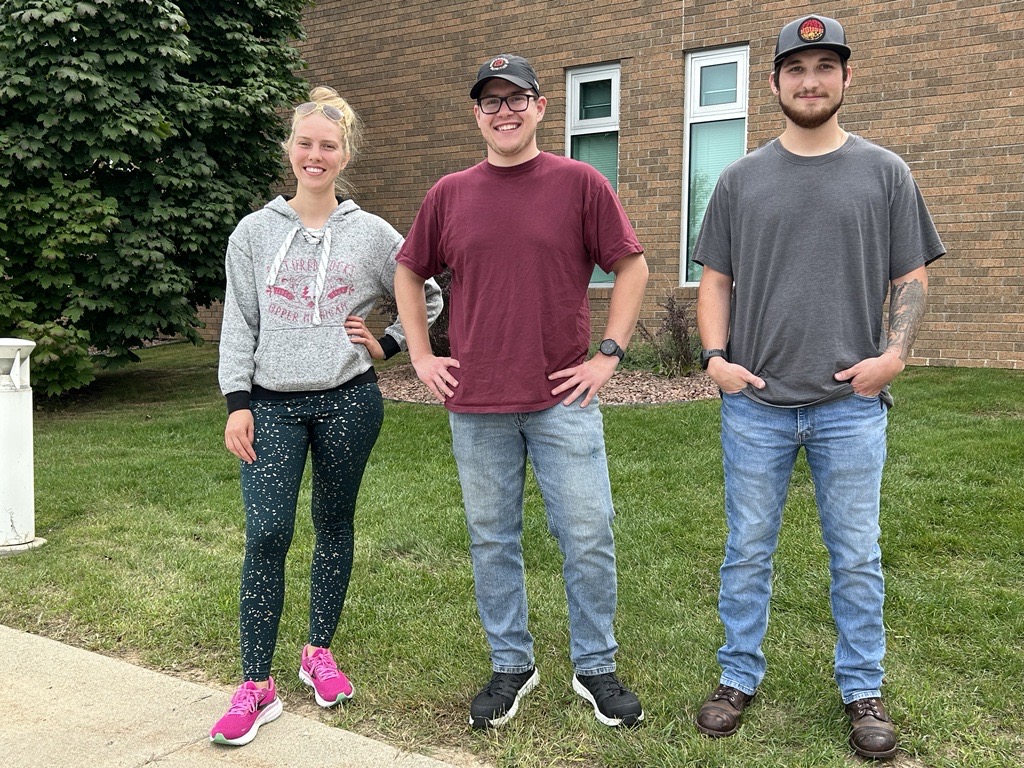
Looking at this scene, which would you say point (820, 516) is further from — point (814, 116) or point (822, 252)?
point (814, 116)

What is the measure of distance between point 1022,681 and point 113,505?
5.25 meters

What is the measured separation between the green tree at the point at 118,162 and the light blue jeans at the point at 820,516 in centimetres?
810

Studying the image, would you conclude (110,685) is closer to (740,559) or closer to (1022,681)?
(740,559)

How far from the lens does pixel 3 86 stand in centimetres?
889

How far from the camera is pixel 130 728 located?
121 inches

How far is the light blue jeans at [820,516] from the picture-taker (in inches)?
108

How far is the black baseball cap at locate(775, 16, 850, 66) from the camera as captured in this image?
2.63m

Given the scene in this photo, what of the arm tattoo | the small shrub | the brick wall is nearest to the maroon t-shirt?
the arm tattoo

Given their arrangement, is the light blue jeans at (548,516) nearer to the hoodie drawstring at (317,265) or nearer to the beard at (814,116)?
the hoodie drawstring at (317,265)

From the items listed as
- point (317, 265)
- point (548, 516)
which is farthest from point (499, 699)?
point (317, 265)

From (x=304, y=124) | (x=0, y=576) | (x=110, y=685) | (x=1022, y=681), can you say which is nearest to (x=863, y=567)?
(x=1022, y=681)

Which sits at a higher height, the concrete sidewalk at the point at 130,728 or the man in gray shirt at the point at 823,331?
the man in gray shirt at the point at 823,331

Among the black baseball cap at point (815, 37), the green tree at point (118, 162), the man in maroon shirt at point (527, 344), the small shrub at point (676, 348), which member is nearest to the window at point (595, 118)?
the small shrub at point (676, 348)

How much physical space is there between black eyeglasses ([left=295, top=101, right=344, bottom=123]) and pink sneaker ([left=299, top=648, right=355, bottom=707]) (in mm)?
1881
